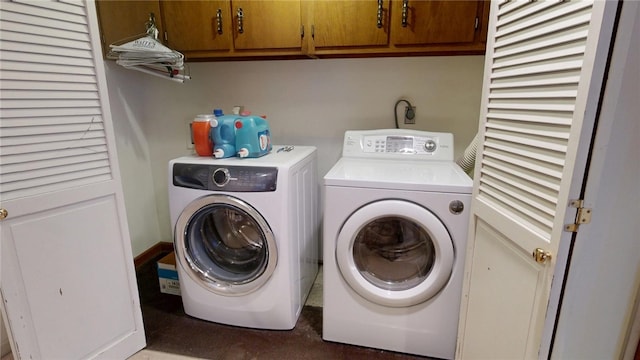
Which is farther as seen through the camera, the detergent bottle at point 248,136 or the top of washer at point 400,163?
the detergent bottle at point 248,136

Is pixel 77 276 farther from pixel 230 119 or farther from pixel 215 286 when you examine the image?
pixel 230 119

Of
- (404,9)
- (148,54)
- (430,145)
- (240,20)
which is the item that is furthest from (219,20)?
(430,145)

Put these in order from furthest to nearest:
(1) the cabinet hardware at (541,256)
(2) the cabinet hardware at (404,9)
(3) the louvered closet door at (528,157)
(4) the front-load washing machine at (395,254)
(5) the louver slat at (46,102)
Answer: (2) the cabinet hardware at (404,9) → (4) the front-load washing machine at (395,254) → (5) the louver slat at (46,102) → (1) the cabinet hardware at (541,256) → (3) the louvered closet door at (528,157)

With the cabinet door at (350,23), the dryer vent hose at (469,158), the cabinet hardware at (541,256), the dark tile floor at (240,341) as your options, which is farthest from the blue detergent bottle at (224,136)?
the cabinet hardware at (541,256)

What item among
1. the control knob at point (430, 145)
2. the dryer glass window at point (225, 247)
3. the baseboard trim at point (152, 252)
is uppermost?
the control knob at point (430, 145)

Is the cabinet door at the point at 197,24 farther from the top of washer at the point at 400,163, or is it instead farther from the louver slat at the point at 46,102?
the top of washer at the point at 400,163

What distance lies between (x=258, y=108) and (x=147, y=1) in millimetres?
861

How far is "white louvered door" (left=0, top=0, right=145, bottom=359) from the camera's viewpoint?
43.4 inches

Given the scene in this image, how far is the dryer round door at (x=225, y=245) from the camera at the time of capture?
5.20 feet

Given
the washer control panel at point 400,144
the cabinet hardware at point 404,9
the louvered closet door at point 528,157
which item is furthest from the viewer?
Result: the washer control panel at point 400,144

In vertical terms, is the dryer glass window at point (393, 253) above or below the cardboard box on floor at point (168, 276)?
above

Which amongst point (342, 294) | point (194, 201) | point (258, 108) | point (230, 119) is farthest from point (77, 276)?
point (258, 108)

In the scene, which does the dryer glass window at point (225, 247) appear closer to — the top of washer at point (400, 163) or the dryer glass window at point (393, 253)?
the dryer glass window at point (393, 253)

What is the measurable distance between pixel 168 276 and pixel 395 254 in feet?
4.49
